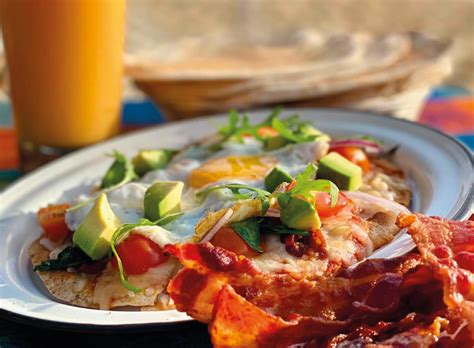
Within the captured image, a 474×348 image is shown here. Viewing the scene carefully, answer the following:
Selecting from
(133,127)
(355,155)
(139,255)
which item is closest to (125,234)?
(139,255)

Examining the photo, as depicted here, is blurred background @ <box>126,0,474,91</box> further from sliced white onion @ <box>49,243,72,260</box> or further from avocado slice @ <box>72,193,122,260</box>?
avocado slice @ <box>72,193,122,260</box>

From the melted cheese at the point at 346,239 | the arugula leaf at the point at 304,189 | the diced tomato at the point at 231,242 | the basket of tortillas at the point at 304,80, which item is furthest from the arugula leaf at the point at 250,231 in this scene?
the basket of tortillas at the point at 304,80

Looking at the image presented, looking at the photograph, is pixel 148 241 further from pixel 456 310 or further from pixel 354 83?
pixel 354 83

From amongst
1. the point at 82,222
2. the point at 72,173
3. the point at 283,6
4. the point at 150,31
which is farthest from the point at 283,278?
the point at 283,6

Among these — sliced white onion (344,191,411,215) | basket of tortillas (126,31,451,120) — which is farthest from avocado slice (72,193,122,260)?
basket of tortillas (126,31,451,120)

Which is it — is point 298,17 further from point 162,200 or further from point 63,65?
point 162,200
